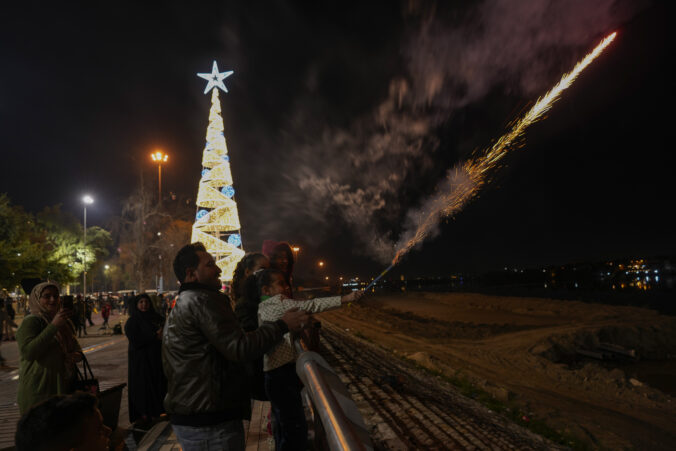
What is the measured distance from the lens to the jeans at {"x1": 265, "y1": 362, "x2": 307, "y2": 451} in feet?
9.39

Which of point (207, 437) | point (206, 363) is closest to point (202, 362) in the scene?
point (206, 363)

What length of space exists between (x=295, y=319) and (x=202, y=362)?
58 cm

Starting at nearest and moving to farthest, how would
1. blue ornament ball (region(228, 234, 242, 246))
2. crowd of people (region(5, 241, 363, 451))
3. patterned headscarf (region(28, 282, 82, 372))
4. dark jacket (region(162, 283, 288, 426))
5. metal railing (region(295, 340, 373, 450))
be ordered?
metal railing (region(295, 340, 373, 450)) < crowd of people (region(5, 241, 363, 451)) < dark jacket (region(162, 283, 288, 426)) < patterned headscarf (region(28, 282, 82, 372)) < blue ornament ball (region(228, 234, 242, 246))

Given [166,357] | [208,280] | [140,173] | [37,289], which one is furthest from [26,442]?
[140,173]

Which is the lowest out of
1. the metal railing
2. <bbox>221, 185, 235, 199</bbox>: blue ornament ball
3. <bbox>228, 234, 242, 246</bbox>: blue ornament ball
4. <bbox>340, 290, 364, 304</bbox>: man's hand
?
the metal railing

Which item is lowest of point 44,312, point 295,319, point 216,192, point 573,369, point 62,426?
point 573,369

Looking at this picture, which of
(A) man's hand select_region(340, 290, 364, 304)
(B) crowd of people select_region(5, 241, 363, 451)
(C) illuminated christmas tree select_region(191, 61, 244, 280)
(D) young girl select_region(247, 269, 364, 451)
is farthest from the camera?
(C) illuminated christmas tree select_region(191, 61, 244, 280)

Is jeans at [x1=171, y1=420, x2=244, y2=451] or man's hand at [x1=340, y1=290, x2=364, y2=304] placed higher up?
man's hand at [x1=340, y1=290, x2=364, y2=304]

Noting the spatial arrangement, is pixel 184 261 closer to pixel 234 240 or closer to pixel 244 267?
pixel 244 267

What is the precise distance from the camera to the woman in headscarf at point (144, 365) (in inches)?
197

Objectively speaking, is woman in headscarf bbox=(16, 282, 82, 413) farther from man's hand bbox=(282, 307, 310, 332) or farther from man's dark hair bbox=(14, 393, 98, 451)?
man's hand bbox=(282, 307, 310, 332)

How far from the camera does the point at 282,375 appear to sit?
9.62ft

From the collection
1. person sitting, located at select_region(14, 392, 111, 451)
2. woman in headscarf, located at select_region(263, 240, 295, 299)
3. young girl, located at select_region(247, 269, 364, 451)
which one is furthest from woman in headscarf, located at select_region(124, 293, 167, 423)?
person sitting, located at select_region(14, 392, 111, 451)

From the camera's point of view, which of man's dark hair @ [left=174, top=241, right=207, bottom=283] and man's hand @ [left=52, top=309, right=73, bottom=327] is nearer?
man's dark hair @ [left=174, top=241, right=207, bottom=283]
